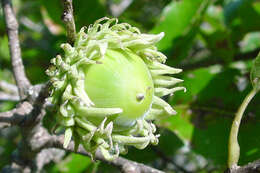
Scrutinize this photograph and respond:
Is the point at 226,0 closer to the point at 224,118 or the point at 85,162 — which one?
the point at 224,118

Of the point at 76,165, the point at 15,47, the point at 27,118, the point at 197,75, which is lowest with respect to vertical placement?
the point at 76,165

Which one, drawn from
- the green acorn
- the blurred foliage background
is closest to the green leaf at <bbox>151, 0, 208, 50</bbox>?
the blurred foliage background

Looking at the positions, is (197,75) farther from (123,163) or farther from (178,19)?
(123,163)

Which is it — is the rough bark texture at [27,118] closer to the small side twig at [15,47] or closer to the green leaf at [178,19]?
the small side twig at [15,47]

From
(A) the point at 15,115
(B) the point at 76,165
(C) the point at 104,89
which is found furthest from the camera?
(B) the point at 76,165

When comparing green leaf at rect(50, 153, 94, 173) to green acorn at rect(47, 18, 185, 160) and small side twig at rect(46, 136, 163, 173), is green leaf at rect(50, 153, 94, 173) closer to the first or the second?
small side twig at rect(46, 136, 163, 173)

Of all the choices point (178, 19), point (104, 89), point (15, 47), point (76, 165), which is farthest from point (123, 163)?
point (178, 19)

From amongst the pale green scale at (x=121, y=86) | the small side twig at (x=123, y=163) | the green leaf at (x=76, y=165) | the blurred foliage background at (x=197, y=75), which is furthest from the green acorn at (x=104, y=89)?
the green leaf at (x=76, y=165)
